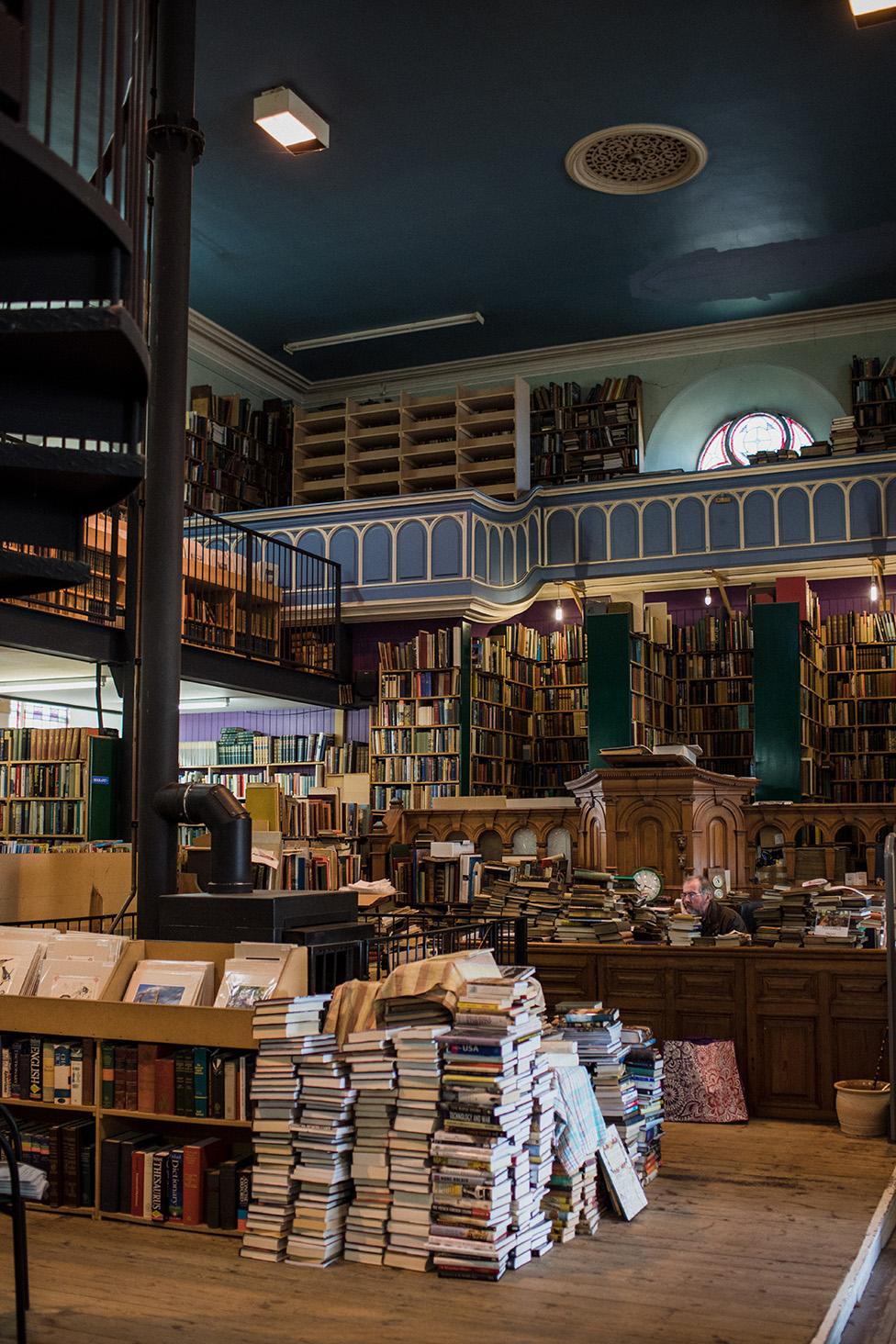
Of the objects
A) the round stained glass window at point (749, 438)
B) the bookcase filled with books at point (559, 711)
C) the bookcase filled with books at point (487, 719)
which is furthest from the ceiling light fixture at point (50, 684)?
the round stained glass window at point (749, 438)

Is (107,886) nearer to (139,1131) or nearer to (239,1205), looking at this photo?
(139,1131)

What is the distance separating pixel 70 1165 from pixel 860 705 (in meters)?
10.3

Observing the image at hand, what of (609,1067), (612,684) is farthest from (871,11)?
(609,1067)

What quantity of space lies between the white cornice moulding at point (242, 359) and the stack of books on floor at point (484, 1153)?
12097 millimetres

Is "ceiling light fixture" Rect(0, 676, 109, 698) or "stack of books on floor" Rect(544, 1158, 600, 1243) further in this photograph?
"ceiling light fixture" Rect(0, 676, 109, 698)

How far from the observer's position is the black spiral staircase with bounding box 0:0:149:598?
3135 millimetres

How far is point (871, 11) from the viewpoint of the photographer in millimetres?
9625

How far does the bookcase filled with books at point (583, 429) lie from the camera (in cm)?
1522

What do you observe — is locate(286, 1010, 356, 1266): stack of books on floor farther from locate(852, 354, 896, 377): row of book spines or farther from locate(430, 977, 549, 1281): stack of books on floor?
locate(852, 354, 896, 377): row of book spines

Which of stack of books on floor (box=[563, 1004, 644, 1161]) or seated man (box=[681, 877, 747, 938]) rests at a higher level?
seated man (box=[681, 877, 747, 938])

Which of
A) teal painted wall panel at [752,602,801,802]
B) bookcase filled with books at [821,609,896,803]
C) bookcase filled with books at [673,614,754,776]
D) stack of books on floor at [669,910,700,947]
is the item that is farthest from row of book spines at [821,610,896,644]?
stack of books on floor at [669,910,700,947]

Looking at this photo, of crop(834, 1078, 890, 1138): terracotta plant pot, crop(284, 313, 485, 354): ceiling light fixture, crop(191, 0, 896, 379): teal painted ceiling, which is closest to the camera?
crop(834, 1078, 890, 1138): terracotta plant pot

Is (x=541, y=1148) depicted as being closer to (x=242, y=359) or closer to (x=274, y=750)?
(x=274, y=750)

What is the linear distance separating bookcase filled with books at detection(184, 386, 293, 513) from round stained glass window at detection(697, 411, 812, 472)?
5.14 metres
